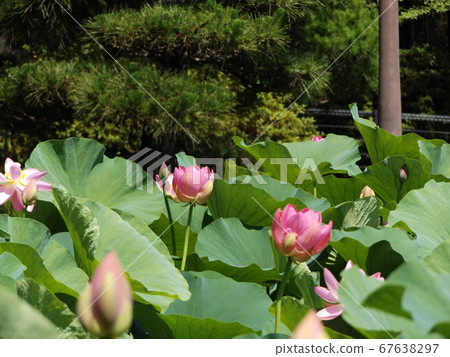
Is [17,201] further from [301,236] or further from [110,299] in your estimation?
[110,299]

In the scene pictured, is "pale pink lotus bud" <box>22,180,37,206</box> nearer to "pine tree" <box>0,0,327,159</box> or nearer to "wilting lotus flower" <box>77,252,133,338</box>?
"wilting lotus flower" <box>77,252,133,338</box>

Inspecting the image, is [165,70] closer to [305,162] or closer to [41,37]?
[41,37]

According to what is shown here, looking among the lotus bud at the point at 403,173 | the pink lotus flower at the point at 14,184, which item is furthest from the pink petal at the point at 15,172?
the lotus bud at the point at 403,173

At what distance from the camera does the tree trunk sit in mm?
3229

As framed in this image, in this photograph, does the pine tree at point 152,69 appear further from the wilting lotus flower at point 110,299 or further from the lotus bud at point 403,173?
the wilting lotus flower at point 110,299

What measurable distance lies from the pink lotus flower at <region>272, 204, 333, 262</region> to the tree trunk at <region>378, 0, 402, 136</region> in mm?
2740

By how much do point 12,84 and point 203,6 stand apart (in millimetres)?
1428

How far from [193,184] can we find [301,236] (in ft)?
1.00

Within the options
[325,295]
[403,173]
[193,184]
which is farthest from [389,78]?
[325,295]

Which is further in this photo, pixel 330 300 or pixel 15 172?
pixel 15 172

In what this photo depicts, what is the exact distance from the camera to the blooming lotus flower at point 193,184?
0.88m

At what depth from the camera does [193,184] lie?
34.6 inches

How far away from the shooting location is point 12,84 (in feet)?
13.9
